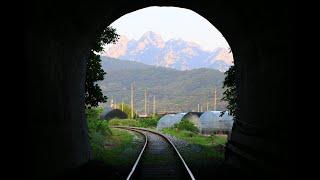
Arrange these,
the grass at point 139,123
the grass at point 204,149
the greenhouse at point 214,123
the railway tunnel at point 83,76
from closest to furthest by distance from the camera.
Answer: the railway tunnel at point 83,76, the grass at point 204,149, the greenhouse at point 214,123, the grass at point 139,123

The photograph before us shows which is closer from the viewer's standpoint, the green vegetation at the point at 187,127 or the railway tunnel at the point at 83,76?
the railway tunnel at the point at 83,76

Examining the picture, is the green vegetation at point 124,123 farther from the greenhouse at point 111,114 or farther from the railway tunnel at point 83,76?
the railway tunnel at point 83,76

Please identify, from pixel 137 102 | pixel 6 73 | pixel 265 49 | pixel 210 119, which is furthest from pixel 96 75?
pixel 137 102

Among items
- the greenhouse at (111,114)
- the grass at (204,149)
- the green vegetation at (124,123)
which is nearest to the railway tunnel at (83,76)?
the grass at (204,149)

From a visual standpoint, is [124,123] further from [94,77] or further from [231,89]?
[94,77]

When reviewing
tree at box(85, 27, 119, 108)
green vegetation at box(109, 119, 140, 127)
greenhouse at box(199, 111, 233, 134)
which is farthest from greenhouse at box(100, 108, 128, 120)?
tree at box(85, 27, 119, 108)

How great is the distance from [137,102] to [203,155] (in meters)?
155

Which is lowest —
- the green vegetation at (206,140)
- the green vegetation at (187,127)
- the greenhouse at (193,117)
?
the green vegetation at (206,140)

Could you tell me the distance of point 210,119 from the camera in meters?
40.9

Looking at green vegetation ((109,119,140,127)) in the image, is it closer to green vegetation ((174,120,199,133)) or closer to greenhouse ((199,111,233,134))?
green vegetation ((174,120,199,133))

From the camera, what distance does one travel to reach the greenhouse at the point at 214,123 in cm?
3991

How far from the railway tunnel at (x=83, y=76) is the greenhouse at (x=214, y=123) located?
971 inches

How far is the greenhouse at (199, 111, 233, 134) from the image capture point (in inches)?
1571

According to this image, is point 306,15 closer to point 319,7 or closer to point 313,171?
point 319,7
